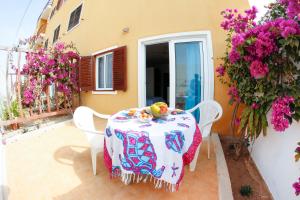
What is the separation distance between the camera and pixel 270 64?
2.39 metres

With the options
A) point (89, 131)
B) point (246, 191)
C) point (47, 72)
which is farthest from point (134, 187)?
point (47, 72)

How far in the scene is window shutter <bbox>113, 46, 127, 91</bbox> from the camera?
5.69 m

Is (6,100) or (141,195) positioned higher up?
(6,100)

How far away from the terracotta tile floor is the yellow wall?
7.26ft

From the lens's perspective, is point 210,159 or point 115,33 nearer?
point 210,159

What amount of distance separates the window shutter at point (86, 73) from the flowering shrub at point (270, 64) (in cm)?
525

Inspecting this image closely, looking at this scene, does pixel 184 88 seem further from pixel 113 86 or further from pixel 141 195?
pixel 141 195

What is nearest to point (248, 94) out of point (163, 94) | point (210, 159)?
point (210, 159)

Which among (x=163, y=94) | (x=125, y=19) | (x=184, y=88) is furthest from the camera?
(x=163, y=94)

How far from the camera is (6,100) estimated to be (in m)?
4.97

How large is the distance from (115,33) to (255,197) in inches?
223

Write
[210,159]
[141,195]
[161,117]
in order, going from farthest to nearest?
[210,159] → [161,117] → [141,195]

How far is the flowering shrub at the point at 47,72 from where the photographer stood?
18.3ft

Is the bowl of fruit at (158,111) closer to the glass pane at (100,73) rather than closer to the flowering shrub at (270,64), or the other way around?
the flowering shrub at (270,64)
